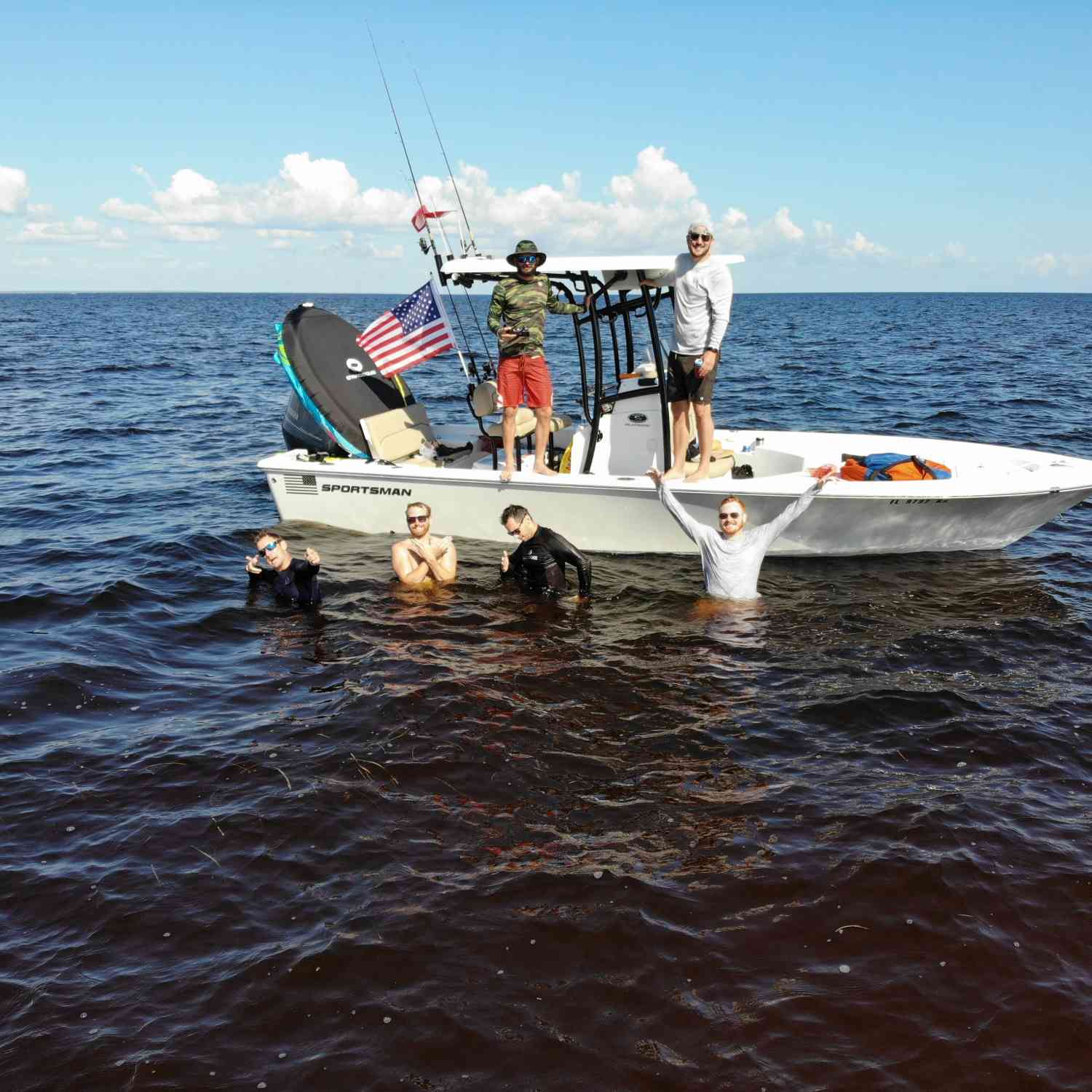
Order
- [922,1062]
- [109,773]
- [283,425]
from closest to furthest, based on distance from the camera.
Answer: [922,1062] → [109,773] → [283,425]

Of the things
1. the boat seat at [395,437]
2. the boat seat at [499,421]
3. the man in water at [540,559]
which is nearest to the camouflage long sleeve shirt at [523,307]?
the boat seat at [499,421]

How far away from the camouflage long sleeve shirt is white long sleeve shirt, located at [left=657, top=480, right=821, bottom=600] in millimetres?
2023

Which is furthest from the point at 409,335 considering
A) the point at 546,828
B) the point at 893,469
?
the point at 546,828

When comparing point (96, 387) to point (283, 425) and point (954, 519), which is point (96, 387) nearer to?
point (283, 425)

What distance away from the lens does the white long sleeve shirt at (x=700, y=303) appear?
28.0ft

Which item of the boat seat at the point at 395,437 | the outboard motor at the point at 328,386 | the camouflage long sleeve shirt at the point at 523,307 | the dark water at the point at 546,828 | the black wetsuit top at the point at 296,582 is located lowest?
the dark water at the point at 546,828

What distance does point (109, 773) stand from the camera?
6.18 m

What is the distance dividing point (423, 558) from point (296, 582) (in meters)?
1.30

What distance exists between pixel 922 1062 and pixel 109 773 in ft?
A: 16.9

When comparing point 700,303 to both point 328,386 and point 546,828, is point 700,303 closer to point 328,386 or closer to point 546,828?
point 328,386

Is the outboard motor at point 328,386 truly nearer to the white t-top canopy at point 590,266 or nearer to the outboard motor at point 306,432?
the outboard motor at point 306,432

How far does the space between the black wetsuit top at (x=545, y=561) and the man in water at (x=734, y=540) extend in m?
1.07

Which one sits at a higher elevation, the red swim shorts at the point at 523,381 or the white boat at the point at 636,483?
the red swim shorts at the point at 523,381

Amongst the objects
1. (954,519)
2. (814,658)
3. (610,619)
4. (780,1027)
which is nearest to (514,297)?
(610,619)
